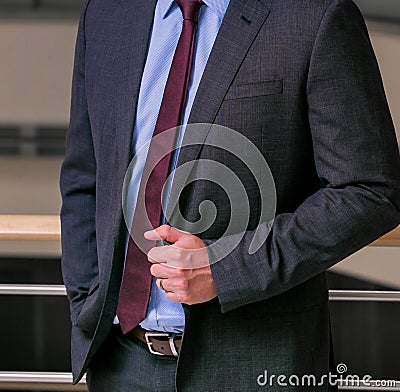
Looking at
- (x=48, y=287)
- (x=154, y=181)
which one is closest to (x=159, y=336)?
(x=154, y=181)

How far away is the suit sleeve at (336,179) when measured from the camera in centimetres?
128

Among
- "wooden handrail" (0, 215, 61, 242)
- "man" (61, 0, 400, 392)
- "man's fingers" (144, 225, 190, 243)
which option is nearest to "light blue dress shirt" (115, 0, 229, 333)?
"man" (61, 0, 400, 392)

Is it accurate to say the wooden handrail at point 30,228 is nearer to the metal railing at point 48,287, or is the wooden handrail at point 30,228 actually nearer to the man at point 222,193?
the metal railing at point 48,287

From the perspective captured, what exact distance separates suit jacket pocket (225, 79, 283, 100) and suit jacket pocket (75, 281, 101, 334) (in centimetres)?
43

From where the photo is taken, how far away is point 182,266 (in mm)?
1294

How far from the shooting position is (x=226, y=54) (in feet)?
4.40

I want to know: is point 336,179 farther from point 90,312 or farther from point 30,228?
point 30,228

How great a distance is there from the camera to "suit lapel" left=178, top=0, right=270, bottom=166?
1.33 metres

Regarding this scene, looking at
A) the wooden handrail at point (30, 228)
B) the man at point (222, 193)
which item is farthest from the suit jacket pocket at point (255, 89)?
the wooden handrail at point (30, 228)

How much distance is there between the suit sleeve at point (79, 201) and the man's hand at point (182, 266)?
0.27 meters

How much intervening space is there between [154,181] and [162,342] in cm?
27

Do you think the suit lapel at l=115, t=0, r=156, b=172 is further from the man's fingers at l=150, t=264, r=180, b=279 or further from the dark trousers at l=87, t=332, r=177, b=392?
the dark trousers at l=87, t=332, r=177, b=392

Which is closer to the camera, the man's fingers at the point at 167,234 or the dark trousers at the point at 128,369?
the man's fingers at the point at 167,234

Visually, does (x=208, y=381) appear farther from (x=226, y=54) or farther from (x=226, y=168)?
(x=226, y=54)
